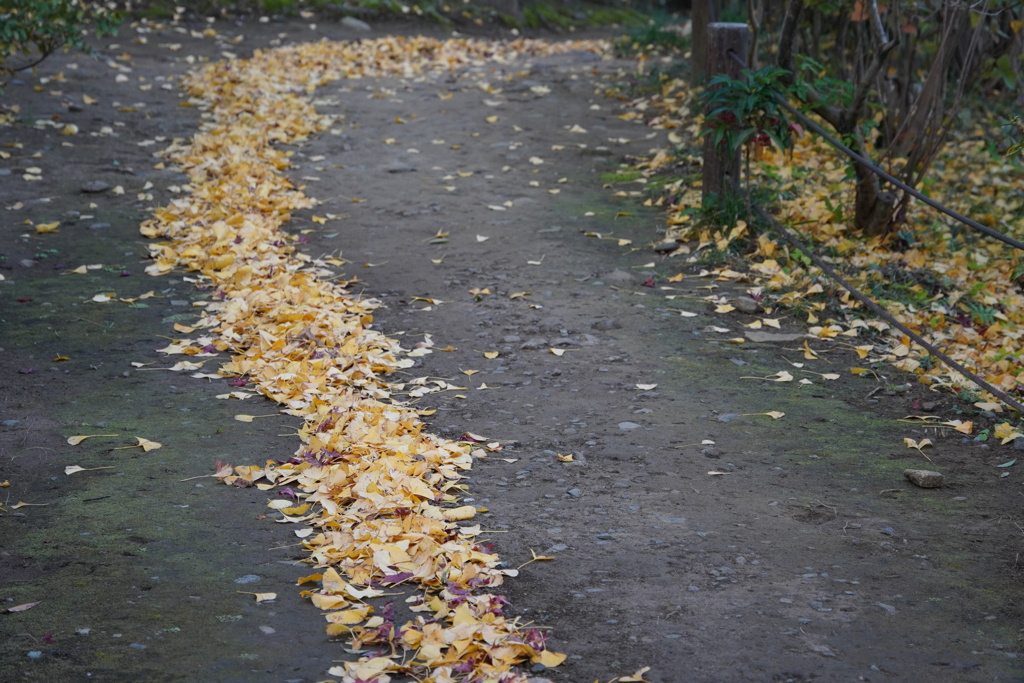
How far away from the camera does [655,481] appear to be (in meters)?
2.82

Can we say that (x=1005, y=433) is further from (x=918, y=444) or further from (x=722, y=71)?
(x=722, y=71)

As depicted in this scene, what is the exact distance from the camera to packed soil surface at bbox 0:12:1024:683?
2080 millimetres

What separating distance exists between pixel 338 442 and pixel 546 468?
67cm

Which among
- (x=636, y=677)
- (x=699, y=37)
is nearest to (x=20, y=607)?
(x=636, y=677)

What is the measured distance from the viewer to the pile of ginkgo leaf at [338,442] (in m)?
2.07

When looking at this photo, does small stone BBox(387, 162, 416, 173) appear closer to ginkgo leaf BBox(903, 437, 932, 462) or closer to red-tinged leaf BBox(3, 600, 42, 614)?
ginkgo leaf BBox(903, 437, 932, 462)

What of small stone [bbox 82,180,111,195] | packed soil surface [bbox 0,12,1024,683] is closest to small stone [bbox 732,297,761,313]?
packed soil surface [bbox 0,12,1024,683]

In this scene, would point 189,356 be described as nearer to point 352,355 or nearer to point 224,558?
point 352,355

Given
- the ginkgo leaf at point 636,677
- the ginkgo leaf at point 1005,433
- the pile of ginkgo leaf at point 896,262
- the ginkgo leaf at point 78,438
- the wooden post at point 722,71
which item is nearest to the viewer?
the ginkgo leaf at point 636,677

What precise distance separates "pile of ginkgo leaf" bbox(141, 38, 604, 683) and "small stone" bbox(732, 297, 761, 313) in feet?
5.14

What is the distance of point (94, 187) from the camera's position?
18.3ft

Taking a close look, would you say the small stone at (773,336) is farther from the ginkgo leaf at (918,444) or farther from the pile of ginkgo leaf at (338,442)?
the pile of ginkgo leaf at (338,442)

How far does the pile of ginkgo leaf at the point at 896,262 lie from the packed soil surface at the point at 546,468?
22 cm

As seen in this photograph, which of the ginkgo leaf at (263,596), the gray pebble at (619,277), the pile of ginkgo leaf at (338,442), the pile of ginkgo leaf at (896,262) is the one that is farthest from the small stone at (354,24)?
the ginkgo leaf at (263,596)
